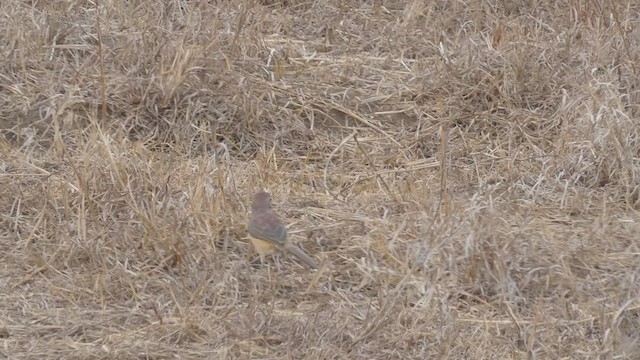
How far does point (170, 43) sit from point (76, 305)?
1.78 metres

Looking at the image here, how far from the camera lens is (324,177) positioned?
5238mm

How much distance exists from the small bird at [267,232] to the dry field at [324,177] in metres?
0.07

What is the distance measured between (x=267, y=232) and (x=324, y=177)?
941mm

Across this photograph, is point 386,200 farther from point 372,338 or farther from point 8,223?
point 8,223

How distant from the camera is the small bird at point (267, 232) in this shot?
14.2 feet

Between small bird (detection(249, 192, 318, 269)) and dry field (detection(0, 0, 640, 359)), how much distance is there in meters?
0.07

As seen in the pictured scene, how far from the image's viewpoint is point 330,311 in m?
4.15

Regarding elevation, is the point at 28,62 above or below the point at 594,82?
below

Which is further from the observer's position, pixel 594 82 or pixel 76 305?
pixel 594 82

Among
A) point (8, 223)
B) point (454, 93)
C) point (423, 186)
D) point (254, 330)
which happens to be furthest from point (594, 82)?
point (8, 223)

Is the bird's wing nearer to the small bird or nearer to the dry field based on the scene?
the small bird

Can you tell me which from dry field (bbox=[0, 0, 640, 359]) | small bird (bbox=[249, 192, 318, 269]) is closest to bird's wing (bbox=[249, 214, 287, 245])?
small bird (bbox=[249, 192, 318, 269])

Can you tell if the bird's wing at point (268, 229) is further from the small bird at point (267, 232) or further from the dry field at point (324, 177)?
the dry field at point (324, 177)

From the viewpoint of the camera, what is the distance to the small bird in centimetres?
434
